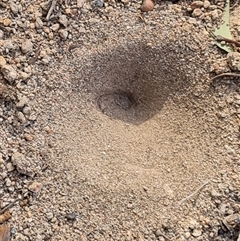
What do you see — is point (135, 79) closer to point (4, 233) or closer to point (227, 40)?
point (227, 40)

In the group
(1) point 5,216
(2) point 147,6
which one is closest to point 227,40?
(2) point 147,6

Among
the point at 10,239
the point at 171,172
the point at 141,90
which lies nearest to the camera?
the point at 10,239

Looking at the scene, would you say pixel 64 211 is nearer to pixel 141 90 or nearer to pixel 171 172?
pixel 171 172

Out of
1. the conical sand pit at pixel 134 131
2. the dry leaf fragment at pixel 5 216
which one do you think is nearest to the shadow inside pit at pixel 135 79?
the conical sand pit at pixel 134 131

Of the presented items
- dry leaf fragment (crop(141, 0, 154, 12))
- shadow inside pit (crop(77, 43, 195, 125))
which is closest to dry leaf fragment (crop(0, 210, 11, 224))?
shadow inside pit (crop(77, 43, 195, 125))

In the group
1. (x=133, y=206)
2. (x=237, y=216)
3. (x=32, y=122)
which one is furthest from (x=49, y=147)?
(x=237, y=216)

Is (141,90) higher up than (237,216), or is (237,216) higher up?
(141,90)
